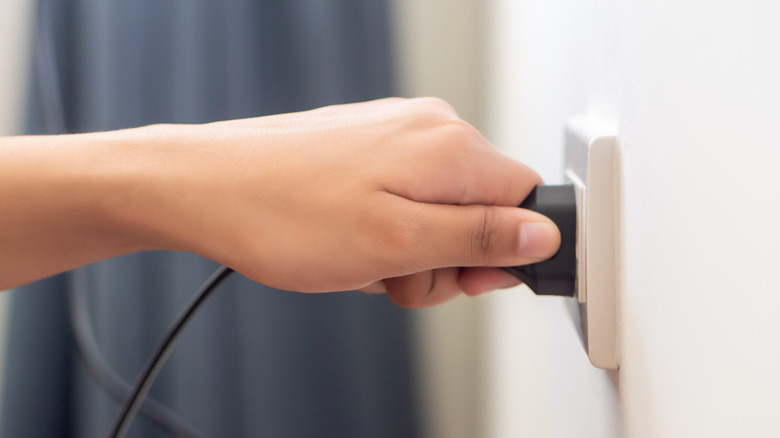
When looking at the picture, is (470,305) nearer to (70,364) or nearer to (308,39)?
(308,39)

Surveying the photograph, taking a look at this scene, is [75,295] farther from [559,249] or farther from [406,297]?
[559,249]

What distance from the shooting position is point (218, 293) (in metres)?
0.90

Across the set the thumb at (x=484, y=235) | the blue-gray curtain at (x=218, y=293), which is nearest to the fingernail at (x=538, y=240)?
the thumb at (x=484, y=235)

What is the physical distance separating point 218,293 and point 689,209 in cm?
80

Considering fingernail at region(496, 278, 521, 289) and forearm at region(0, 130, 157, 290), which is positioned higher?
forearm at region(0, 130, 157, 290)

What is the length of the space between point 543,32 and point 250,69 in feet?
1.79

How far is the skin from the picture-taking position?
0.33 meters

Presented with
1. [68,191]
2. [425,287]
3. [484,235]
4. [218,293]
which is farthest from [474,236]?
[218,293]

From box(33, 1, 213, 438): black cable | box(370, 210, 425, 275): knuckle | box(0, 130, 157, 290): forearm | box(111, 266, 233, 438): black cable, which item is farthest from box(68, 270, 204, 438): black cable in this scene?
box(370, 210, 425, 275): knuckle

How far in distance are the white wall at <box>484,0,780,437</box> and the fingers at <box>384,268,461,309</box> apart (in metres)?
0.09

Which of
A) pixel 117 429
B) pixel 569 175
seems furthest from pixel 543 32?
pixel 117 429

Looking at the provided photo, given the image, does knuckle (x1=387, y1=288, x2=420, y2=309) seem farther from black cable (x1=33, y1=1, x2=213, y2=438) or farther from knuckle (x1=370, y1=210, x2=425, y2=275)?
black cable (x1=33, y1=1, x2=213, y2=438)

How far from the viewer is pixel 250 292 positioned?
89 cm

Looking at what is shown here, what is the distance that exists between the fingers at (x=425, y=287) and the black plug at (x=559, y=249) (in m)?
0.09
